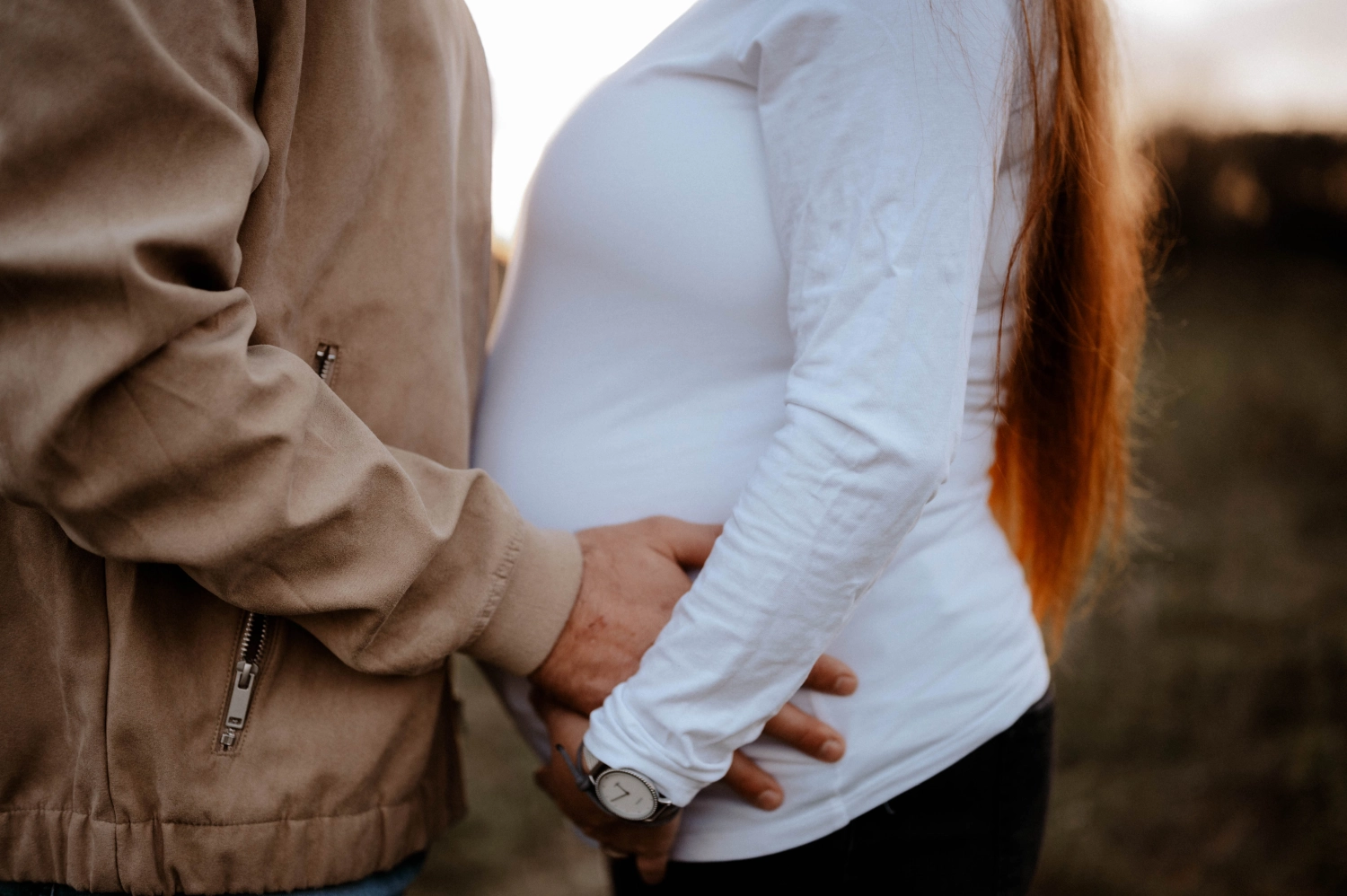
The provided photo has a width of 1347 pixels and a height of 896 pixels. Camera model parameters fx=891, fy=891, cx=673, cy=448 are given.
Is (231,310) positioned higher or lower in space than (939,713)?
higher

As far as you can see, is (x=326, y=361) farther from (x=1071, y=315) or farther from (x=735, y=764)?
(x=1071, y=315)

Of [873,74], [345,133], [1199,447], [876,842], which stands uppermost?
[873,74]

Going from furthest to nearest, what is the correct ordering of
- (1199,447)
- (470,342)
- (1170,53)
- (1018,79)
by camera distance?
(1170,53), (1199,447), (470,342), (1018,79)

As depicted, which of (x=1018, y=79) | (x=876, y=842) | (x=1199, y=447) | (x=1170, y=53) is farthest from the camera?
(x=1170, y=53)

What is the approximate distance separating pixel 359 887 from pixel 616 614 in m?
0.40

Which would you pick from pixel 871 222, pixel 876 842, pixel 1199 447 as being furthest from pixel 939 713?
pixel 1199 447

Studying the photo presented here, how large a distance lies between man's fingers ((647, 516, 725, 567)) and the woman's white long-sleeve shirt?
0.04 meters

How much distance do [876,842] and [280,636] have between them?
2.24 ft

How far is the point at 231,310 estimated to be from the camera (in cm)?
78

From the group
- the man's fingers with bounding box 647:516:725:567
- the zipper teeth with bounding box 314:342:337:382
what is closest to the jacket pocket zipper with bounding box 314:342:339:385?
the zipper teeth with bounding box 314:342:337:382

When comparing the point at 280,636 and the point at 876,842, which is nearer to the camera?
the point at 280,636

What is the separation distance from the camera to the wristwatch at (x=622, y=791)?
89 cm

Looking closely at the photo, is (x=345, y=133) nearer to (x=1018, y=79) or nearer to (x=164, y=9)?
(x=164, y=9)

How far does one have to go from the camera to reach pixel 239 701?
2.90 ft
